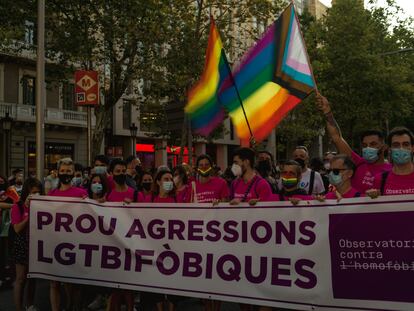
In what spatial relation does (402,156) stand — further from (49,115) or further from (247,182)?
(49,115)

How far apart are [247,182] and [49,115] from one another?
24.0 m

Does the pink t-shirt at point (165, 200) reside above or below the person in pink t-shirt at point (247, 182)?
below

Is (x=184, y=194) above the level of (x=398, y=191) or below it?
below

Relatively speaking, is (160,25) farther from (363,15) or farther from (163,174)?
(363,15)

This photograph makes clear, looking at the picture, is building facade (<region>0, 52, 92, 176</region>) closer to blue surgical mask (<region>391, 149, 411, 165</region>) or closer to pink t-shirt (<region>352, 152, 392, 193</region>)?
pink t-shirt (<region>352, 152, 392, 193</region>)

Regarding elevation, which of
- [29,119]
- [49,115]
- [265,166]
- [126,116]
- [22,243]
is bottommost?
[22,243]

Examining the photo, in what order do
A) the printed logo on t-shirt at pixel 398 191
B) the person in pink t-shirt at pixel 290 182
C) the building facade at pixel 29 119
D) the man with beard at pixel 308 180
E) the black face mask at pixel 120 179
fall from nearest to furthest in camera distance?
the printed logo on t-shirt at pixel 398 191 < the person in pink t-shirt at pixel 290 182 < the black face mask at pixel 120 179 < the man with beard at pixel 308 180 < the building facade at pixel 29 119

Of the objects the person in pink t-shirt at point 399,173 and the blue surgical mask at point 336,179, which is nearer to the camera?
the person in pink t-shirt at point 399,173

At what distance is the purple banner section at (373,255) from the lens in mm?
3916

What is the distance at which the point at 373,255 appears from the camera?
405 centimetres

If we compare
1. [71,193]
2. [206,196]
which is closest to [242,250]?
[206,196]

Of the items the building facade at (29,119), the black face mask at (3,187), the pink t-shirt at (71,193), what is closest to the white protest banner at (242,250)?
the pink t-shirt at (71,193)

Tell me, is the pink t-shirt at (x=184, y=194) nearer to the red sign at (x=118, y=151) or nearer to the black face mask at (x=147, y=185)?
the black face mask at (x=147, y=185)

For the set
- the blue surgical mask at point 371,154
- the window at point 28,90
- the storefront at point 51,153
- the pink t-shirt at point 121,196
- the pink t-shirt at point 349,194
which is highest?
the window at point 28,90
